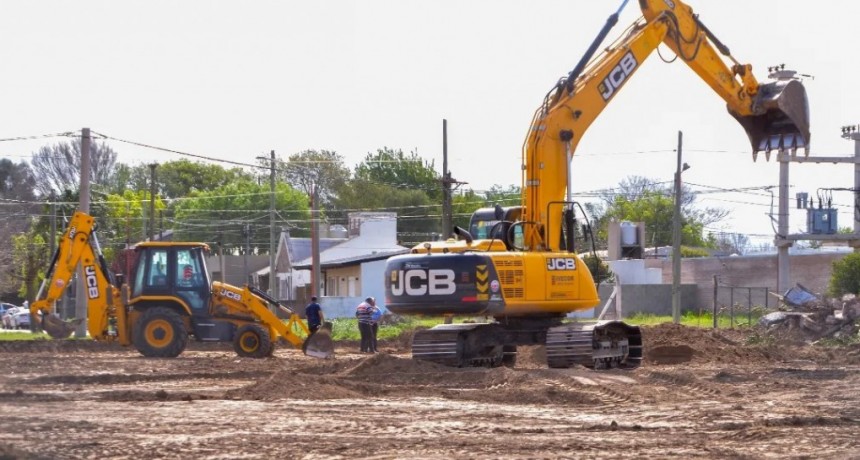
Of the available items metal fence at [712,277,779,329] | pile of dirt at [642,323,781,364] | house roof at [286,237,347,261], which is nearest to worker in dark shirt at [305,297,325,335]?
pile of dirt at [642,323,781,364]

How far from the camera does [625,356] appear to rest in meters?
23.7

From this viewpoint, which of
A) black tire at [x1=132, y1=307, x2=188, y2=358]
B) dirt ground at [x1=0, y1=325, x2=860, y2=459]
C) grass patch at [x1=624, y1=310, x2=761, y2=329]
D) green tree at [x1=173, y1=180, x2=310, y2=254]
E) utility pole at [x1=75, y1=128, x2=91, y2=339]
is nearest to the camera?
dirt ground at [x1=0, y1=325, x2=860, y2=459]

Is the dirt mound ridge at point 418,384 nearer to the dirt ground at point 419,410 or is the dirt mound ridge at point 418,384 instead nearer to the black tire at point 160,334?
the dirt ground at point 419,410

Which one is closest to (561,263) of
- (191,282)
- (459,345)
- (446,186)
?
(459,345)

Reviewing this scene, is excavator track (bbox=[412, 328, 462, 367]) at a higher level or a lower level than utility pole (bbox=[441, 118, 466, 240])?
lower

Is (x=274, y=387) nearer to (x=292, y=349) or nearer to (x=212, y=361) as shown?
(x=212, y=361)

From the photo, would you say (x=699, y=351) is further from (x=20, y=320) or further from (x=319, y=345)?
(x=20, y=320)

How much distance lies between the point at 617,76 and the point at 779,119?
10.7 feet

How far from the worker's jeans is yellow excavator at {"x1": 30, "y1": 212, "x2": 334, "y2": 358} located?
11.4 feet

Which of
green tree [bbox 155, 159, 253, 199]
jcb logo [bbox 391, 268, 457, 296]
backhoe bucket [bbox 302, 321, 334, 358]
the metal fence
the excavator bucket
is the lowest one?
the metal fence

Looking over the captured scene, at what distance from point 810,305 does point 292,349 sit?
47.0 ft

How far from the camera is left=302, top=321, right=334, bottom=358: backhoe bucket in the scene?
26688 millimetres

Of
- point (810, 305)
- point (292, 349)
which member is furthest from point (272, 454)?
point (810, 305)

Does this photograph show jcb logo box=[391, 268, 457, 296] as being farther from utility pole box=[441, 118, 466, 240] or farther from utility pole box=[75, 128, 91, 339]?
utility pole box=[441, 118, 466, 240]
